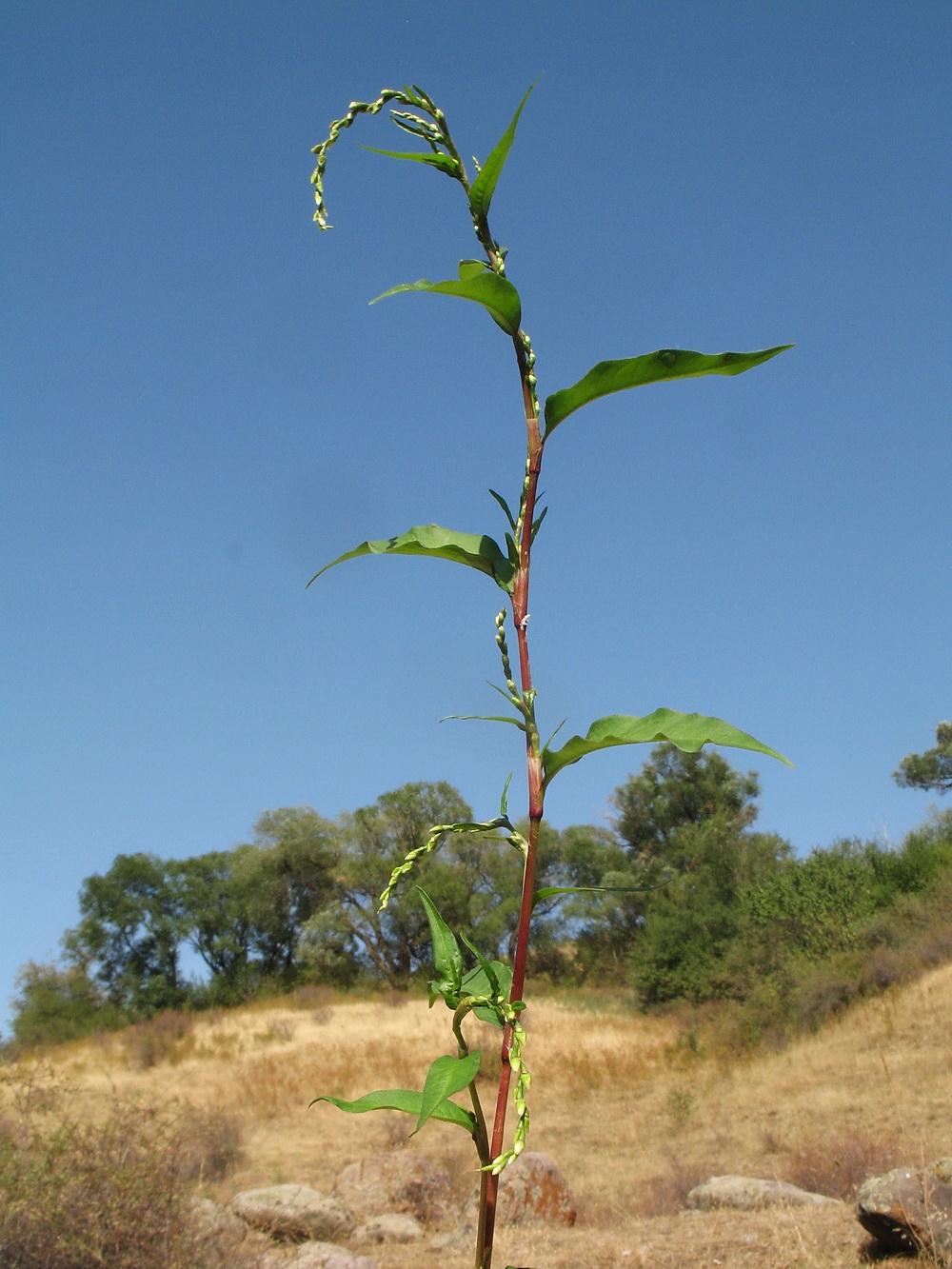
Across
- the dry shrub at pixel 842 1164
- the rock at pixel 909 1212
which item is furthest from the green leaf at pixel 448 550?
the dry shrub at pixel 842 1164

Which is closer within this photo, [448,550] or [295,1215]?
[448,550]

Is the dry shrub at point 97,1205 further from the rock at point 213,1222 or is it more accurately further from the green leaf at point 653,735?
the green leaf at point 653,735

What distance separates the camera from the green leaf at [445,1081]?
0.61 meters

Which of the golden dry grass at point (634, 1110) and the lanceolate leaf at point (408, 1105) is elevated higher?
the lanceolate leaf at point (408, 1105)

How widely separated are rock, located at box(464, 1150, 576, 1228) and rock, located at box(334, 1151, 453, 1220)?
12.3 inches

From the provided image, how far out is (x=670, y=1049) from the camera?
530 inches

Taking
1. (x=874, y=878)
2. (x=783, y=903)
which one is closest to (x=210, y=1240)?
(x=783, y=903)

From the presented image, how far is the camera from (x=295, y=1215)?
20.1 feet

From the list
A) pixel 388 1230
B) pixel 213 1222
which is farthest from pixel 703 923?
pixel 213 1222

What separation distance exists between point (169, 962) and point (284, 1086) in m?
13.8

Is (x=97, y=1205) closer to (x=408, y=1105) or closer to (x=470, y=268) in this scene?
(x=408, y=1105)

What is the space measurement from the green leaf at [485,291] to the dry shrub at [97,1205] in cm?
543

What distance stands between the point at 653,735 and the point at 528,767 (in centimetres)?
12

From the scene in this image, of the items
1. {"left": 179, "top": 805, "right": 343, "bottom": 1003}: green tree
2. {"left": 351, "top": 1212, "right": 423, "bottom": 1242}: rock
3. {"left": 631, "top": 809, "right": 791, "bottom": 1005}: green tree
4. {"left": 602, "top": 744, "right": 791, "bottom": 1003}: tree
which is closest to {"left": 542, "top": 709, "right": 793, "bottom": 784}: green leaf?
{"left": 351, "top": 1212, "right": 423, "bottom": 1242}: rock
